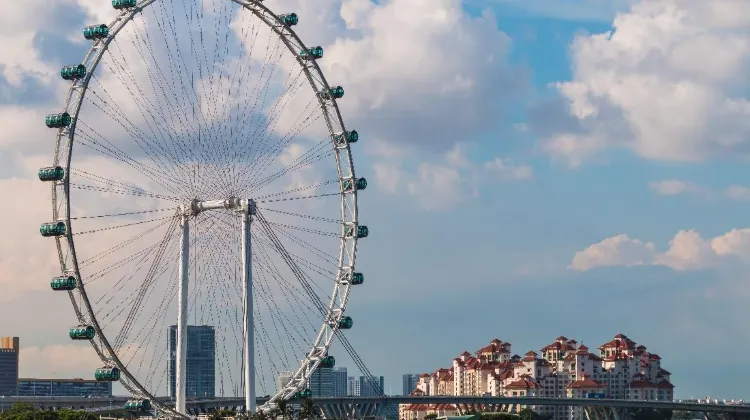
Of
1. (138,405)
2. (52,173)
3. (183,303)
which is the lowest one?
(138,405)

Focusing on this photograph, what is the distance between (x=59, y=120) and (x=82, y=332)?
49.1 ft

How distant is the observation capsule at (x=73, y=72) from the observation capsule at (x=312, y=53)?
21.2 m

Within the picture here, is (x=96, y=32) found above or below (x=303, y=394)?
above

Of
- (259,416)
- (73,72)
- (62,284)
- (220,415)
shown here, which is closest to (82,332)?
(62,284)

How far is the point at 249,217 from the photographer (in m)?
109

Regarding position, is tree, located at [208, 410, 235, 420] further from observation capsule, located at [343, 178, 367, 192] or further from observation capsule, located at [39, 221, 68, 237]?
observation capsule, located at [39, 221, 68, 237]

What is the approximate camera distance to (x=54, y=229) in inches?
3957

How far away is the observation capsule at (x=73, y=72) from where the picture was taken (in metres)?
102

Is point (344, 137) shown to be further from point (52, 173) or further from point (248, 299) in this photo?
point (52, 173)

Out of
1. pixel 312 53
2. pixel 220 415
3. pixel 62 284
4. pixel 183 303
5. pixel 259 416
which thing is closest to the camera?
pixel 62 284

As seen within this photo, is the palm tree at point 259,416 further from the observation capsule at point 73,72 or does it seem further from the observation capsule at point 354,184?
the observation capsule at point 73,72

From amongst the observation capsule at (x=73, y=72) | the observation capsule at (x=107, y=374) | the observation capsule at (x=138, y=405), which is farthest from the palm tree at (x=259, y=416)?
the observation capsule at (x=73, y=72)

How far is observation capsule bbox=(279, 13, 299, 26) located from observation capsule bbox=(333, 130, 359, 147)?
1114cm

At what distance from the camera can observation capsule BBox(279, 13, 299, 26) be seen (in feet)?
374
